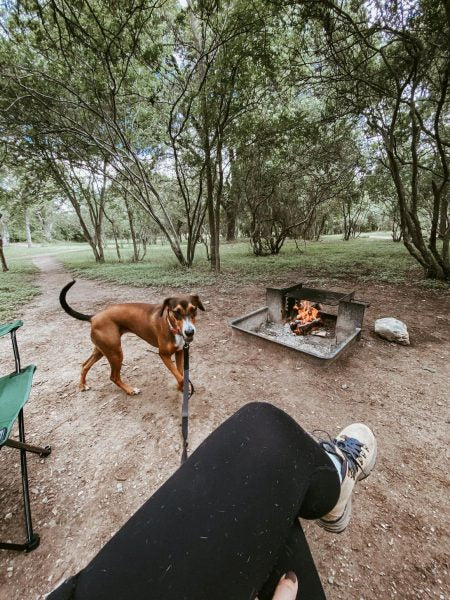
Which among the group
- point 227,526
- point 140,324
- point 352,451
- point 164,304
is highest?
point 164,304

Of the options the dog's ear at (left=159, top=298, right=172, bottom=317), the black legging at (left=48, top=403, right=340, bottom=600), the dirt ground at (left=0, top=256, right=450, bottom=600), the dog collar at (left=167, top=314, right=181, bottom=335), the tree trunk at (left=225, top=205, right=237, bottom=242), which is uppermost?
the tree trunk at (left=225, top=205, right=237, bottom=242)

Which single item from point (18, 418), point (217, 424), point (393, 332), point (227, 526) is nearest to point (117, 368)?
point (18, 418)

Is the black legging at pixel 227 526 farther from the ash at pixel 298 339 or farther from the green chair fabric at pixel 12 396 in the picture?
the ash at pixel 298 339

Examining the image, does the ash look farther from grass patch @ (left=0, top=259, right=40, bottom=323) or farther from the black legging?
grass patch @ (left=0, top=259, right=40, bottom=323)

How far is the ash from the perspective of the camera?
13.9 ft

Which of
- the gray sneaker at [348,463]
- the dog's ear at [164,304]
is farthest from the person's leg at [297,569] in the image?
the dog's ear at [164,304]

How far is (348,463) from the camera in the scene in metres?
1.71

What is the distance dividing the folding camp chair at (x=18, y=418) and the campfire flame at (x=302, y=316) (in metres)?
3.94

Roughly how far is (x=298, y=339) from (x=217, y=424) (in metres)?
2.40

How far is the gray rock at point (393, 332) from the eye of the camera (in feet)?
14.1

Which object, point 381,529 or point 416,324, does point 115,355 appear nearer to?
point 381,529

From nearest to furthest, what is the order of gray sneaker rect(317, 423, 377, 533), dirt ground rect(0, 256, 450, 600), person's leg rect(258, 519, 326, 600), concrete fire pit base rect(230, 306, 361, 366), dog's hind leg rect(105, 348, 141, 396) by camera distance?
person's leg rect(258, 519, 326, 600), gray sneaker rect(317, 423, 377, 533), dirt ground rect(0, 256, 450, 600), dog's hind leg rect(105, 348, 141, 396), concrete fire pit base rect(230, 306, 361, 366)

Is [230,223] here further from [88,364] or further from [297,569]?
[297,569]

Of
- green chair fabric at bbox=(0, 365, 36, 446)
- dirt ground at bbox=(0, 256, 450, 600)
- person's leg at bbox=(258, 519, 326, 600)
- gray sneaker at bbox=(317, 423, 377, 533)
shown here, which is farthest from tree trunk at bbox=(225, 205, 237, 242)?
person's leg at bbox=(258, 519, 326, 600)
